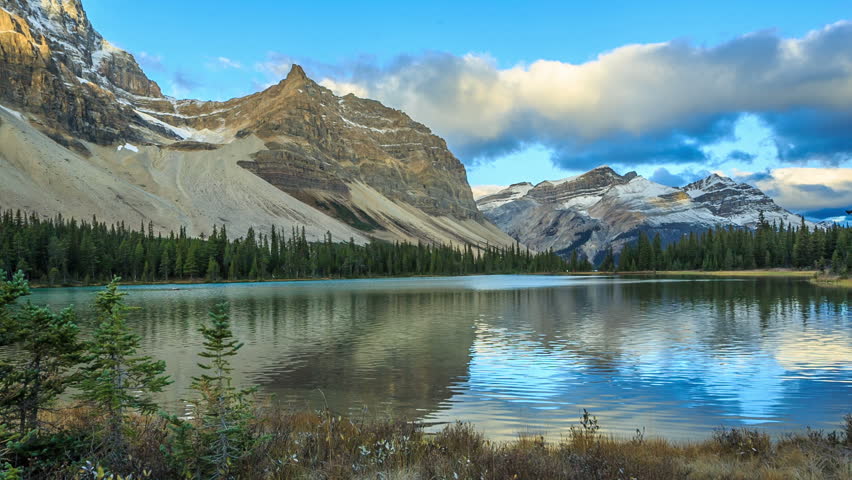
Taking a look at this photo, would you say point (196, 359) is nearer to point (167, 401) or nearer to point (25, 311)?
point (167, 401)

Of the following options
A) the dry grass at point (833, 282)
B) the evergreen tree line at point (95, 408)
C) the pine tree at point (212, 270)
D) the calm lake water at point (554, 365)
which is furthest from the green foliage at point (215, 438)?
the pine tree at point (212, 270)

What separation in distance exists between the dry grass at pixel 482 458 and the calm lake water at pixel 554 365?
3575 mm

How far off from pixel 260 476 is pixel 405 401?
1346 cm

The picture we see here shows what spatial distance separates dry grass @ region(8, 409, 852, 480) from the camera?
37.2ft

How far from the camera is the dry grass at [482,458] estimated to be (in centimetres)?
1135

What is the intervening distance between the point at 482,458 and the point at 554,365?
2105 centimetres

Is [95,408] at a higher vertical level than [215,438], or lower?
higher

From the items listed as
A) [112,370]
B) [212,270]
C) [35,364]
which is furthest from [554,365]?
[212,270]

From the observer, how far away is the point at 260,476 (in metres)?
11.1

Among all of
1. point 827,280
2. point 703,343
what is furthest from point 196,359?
point 827,280

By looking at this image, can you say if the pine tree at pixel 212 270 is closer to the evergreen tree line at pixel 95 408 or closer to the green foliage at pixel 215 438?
the evergreen tree line at pixel 95 408

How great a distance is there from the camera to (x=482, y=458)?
1226cm

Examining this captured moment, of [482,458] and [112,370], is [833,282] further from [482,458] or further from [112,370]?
[112,370]

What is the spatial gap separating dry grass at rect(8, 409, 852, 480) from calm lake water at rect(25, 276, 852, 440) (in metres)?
3.57
